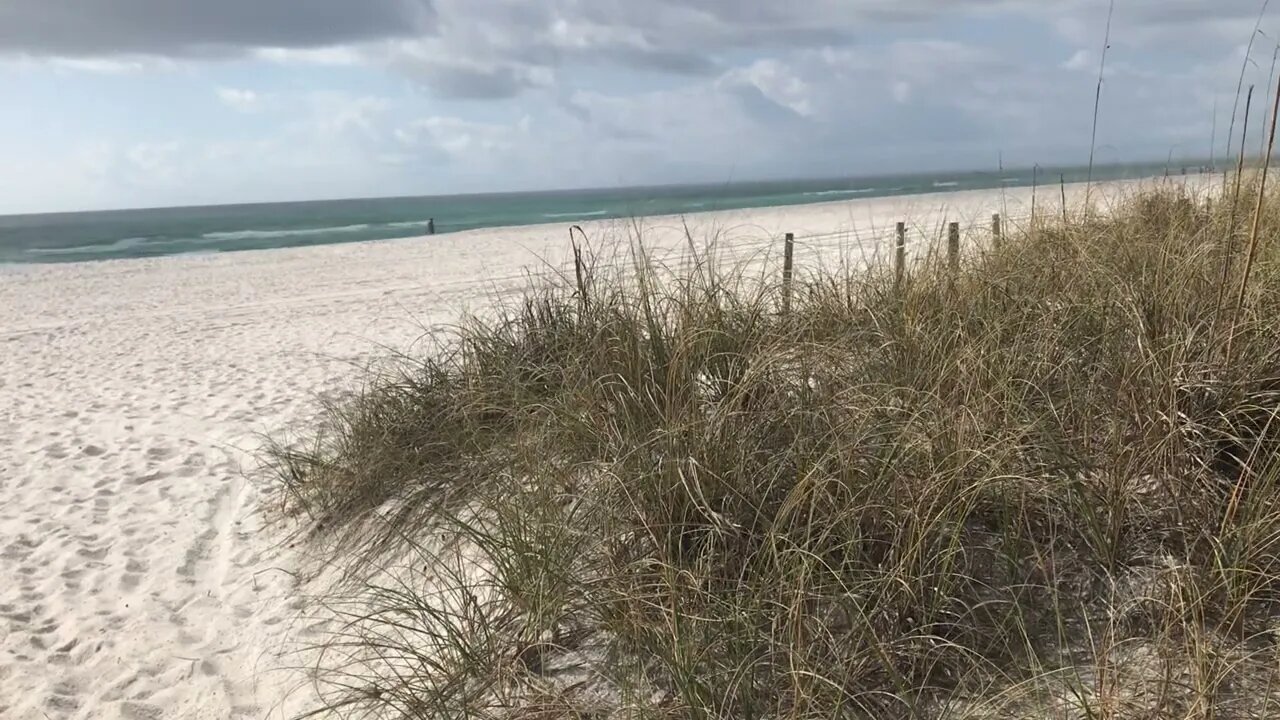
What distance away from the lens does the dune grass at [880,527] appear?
1995 millimetres

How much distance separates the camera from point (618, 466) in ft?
8.41

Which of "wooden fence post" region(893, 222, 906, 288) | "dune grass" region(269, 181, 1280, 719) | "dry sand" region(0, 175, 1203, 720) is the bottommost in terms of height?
"dry sand" region(0, 175, 1203, 720)

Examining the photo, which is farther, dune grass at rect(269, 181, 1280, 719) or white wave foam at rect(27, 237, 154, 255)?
white wave foam at rect(27, 237, 154, 255)

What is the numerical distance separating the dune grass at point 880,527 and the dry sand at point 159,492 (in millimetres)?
532

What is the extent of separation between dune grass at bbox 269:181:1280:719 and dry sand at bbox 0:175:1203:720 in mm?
532

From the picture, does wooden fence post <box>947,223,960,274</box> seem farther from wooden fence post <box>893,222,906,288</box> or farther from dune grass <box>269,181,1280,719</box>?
dune grass <box>269,181,1280,719</box>

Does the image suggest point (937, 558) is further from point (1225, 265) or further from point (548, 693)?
point (1225, 265)

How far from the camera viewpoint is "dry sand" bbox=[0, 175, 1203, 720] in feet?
9.87

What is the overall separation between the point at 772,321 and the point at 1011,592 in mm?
1814

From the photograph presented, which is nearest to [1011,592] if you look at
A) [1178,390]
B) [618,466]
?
[1178,390]

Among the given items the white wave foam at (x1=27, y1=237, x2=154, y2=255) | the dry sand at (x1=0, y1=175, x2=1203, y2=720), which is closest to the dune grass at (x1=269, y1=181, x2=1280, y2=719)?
the dry sand at (x1=0, y1=175, x2=1203, y2=720)

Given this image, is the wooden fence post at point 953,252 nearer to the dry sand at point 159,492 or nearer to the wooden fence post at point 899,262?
the wooden fence post at point 899,262

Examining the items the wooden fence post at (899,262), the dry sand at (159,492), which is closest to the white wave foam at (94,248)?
the dry sand at (159,492)

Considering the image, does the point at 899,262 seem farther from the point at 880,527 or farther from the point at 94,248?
the point at 94,248
